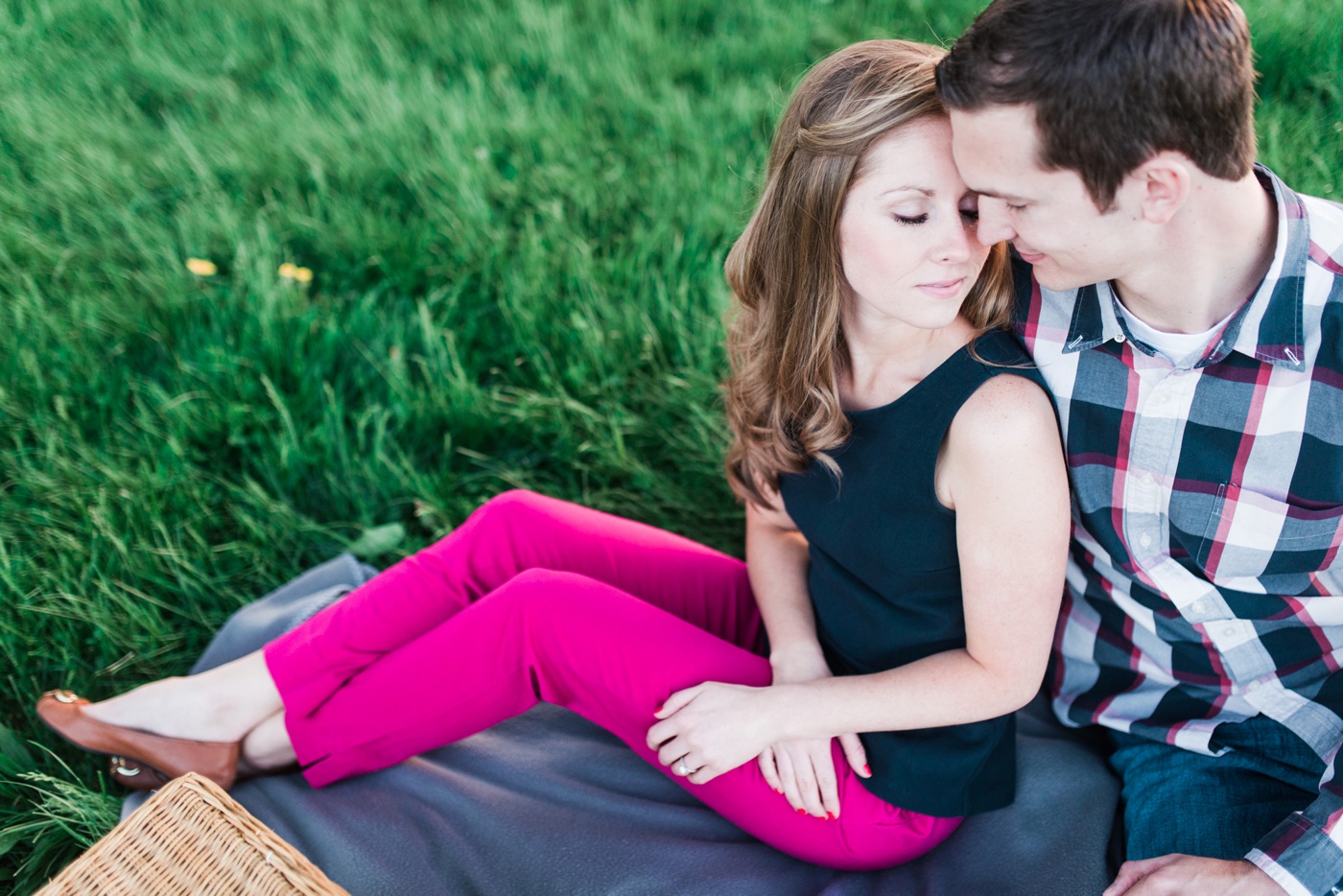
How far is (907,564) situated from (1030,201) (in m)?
0.64

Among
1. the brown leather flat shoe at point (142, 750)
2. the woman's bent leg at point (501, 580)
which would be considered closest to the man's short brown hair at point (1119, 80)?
the woman's bent leg at point (501, 580)

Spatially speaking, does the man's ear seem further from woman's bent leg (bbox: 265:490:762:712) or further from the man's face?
woman's bent leg (bbox: 265:490:762:712)

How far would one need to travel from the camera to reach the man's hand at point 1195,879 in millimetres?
1535

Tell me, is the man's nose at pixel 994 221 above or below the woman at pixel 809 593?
above

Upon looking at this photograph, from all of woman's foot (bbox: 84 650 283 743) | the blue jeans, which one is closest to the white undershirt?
the blue jeans

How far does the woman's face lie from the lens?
159 centimetres

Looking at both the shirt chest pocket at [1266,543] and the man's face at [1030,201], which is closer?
the man's face at [1030,201]

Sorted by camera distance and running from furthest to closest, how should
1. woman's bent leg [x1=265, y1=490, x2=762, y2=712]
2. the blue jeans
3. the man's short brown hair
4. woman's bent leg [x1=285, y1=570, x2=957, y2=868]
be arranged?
woman's bent leg [x1=265, y1=490, x2=762, y2=712], woman's bent leg [x1=285, y1=570, x2=957, y2=868], the blue jeans, the man's short brown hair

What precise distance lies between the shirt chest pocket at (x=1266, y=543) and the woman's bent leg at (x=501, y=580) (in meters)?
0.93

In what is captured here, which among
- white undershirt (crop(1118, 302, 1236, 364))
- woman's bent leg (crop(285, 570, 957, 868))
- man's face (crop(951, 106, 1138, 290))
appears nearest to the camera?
man's face (crop(951, 106, 1138, 290))

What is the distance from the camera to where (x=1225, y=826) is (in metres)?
1.70

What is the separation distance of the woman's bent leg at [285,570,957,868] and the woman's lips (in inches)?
30.3

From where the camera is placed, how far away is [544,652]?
196 cm

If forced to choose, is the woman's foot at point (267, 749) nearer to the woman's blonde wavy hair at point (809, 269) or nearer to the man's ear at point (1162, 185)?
the woman's blonde wavy hair at point (809, 269)
